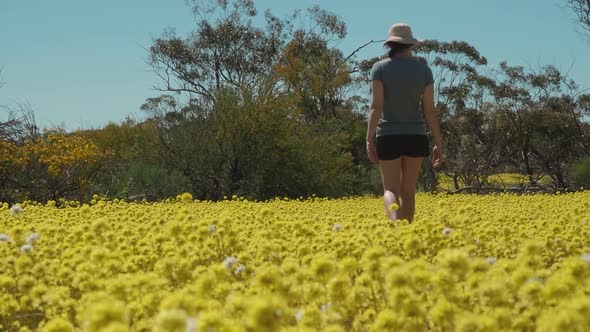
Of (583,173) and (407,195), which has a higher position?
(583,173)

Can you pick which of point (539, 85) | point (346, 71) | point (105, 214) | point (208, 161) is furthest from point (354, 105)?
point (105, 214)

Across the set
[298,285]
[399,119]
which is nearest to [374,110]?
[399,119]

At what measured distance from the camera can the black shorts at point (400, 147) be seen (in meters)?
6.91

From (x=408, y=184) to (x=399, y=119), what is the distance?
69 centimetres

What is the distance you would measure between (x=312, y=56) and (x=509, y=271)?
3637 cm

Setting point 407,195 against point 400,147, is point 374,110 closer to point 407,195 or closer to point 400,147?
point 400,147

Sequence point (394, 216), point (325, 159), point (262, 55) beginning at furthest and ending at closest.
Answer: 1. point (262, 55)
2. point (325, 159)
3. point (394, 216)

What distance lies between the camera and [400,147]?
6902mm

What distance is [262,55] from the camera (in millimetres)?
40969

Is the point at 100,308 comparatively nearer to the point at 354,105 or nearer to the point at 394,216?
the point at 394,216

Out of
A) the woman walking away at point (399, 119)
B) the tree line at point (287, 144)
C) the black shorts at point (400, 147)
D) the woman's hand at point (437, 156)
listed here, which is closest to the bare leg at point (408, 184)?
the woman walking away at point (399, 119)

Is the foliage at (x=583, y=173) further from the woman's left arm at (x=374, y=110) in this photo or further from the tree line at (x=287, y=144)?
the woman's left arm at (x=374, y=110)

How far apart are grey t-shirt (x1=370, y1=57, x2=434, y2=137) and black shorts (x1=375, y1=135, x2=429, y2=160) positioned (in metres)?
0.06

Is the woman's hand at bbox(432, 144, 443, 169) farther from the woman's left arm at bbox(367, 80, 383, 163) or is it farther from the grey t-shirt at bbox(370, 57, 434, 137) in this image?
the woman's left arm at bbox(367, 80, 383, 163)
